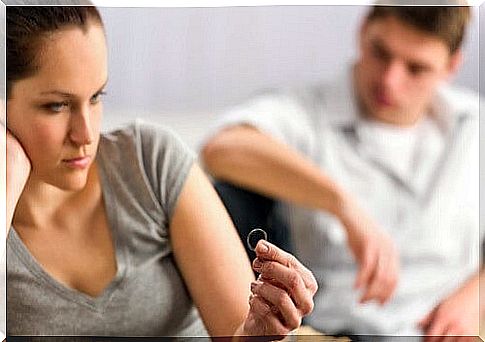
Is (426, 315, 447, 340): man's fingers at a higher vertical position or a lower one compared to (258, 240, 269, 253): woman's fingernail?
lower

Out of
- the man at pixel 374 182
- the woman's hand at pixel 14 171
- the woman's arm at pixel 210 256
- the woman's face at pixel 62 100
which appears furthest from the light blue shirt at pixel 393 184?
the woman's hand at pixel 14 171

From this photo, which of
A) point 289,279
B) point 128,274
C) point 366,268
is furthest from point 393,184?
point 128,274

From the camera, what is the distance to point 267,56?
2.06 m

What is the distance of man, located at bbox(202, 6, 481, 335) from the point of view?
2062 millimetres

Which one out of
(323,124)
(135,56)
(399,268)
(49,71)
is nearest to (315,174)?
(323,124)

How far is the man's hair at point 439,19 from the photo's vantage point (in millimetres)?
2033

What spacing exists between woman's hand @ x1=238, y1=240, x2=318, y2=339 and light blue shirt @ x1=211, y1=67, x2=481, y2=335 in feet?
0.18

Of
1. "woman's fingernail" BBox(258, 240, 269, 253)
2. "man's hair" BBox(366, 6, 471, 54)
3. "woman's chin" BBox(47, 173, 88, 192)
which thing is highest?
"man's hair" BBox(366, 6, 471, 54)

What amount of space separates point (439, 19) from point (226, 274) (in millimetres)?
607

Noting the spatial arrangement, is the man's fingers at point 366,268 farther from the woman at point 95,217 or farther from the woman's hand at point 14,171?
the woman's hand at point 14,171

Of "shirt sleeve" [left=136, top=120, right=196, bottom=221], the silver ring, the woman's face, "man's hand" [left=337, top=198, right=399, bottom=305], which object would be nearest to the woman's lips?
the woman's face

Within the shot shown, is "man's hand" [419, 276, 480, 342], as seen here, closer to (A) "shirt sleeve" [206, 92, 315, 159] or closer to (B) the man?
(B) the man

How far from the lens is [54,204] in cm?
211

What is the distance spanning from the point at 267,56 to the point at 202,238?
14.0 inches
